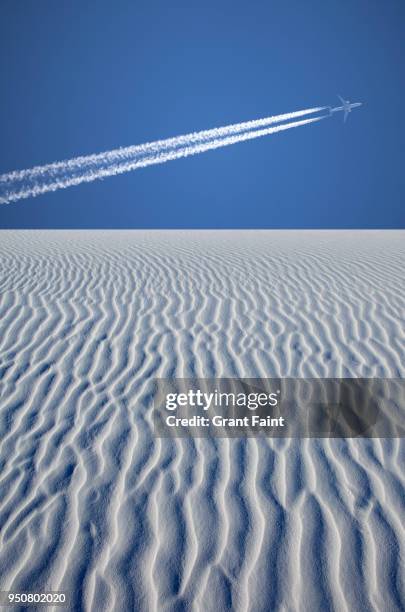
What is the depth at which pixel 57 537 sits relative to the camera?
3225mm

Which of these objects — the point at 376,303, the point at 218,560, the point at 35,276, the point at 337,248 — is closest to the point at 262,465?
the point at 218,560

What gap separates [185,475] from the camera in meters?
3.77

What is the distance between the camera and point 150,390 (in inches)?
198

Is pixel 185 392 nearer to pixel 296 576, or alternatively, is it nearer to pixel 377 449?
pixel 377 449

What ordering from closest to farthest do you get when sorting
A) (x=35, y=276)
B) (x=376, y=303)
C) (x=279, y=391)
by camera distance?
1. (x=279, y=391)
2. (x=376, y=303)
3. (x=35, y=276)

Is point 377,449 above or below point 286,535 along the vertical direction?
above

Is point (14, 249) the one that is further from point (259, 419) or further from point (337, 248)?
point (259, 419)

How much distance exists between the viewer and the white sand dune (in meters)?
2.93

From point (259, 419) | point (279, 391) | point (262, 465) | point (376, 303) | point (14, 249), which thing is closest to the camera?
point (262, 465)

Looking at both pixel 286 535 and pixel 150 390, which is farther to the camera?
pixel 150 390

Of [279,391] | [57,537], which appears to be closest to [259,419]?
[279,391]

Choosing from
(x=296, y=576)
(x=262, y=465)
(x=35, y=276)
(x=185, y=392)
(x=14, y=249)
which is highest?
(x=14, y=249)

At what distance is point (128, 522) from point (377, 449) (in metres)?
1.98

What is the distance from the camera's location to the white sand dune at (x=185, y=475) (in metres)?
2.93
